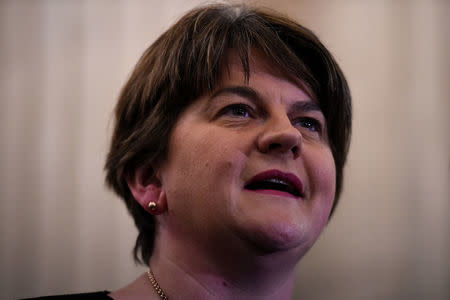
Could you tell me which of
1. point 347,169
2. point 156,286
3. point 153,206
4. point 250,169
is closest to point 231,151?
point 250,169

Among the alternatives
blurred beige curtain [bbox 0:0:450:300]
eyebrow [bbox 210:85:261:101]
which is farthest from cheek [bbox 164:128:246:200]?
blurred beige curtain [bbox 0:0:450:300]

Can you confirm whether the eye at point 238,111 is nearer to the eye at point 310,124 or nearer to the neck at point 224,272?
the eye at point 310,124

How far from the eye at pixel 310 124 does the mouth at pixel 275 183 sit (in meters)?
0.20

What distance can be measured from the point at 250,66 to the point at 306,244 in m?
0.43

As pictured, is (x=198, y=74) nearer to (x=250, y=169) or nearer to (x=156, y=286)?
(x=250, y=169)

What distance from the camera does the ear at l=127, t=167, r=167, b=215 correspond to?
0.94 meters

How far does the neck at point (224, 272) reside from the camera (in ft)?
2.77

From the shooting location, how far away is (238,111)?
35.8 inches

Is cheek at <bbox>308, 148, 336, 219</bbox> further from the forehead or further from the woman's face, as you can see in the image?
the forehead

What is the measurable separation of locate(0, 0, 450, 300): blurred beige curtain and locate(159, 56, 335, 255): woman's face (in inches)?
31.7

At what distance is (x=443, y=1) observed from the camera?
1.71 m

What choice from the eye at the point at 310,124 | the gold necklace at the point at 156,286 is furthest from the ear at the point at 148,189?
the eye at the point at 310,124

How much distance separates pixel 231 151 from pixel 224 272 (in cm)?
27

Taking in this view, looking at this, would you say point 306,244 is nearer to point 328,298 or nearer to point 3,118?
point 328,298
